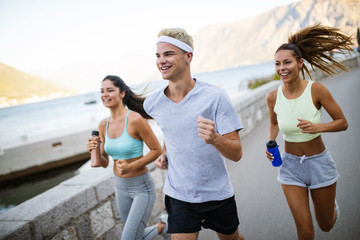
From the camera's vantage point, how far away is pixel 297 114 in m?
2.61

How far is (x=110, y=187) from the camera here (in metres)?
3.03

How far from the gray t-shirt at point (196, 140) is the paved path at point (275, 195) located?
1580 millimetres

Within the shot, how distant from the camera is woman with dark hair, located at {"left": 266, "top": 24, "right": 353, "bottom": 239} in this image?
8.11 feet

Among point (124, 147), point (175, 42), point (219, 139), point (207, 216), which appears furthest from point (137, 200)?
point (175, 42)

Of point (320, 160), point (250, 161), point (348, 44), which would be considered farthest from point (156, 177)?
point (348, 44)

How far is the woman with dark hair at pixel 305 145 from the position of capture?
8.11 ft

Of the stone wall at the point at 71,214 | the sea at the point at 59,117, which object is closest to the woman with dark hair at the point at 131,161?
the stone wall at the point at 71,214

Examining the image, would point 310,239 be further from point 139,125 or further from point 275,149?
point 139,125

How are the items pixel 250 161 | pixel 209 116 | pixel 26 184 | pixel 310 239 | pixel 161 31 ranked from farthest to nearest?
1. pixel 26 184
2. pixel 250 161
3. pixel 310 239
4. pixel 161 31
5. pixel 209 116

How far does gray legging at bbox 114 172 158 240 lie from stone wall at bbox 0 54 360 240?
261 mm

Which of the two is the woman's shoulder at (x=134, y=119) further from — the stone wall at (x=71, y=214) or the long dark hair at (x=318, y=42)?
the long dark hair at (x=318, y=42)

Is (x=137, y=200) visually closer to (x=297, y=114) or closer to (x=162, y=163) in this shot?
(x=162, y=163)

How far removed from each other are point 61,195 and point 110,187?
1.98 feet

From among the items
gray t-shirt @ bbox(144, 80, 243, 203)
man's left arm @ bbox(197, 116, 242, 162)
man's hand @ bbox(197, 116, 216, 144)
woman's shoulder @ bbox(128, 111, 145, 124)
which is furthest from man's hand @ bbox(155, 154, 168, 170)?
man's hand @ bbox(197, 116, 216, 144)
